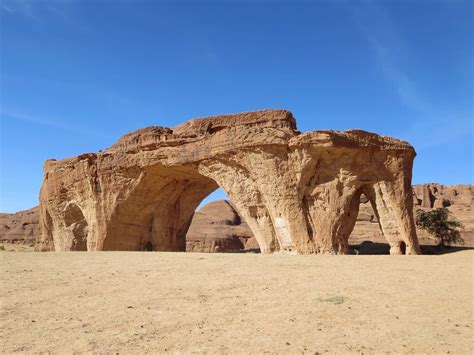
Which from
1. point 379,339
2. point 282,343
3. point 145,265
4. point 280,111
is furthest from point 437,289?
point 280,111

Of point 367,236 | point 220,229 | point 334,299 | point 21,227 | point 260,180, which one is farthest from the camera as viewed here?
point 21,227

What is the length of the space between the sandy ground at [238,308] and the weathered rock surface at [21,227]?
37646 mm

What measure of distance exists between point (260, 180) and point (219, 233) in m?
25.4

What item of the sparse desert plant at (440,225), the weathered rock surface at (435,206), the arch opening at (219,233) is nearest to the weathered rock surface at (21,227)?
the arch opening at (219,233)

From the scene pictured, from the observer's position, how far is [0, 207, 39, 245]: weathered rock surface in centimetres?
4631

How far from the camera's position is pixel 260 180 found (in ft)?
61.7

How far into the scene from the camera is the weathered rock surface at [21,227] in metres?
46.3

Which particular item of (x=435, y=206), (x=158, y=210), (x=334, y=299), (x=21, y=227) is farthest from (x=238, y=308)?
(x=435, y=206)

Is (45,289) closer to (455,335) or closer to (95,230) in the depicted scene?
(455,335)

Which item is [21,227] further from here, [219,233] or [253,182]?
[253,182]

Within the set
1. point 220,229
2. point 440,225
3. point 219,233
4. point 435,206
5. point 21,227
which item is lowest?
point 440,225

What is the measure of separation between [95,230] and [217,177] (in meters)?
8.59

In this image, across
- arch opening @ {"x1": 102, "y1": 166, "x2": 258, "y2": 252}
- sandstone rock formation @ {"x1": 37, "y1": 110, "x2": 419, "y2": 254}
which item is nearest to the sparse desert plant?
sandstone rock formation @ {"x1": 37, "y1": 110, "x2": 419, "y2": 254}

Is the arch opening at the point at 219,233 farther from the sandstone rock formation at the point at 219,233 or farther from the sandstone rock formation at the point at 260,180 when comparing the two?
the sandstone rock formation at the point at 260,180
